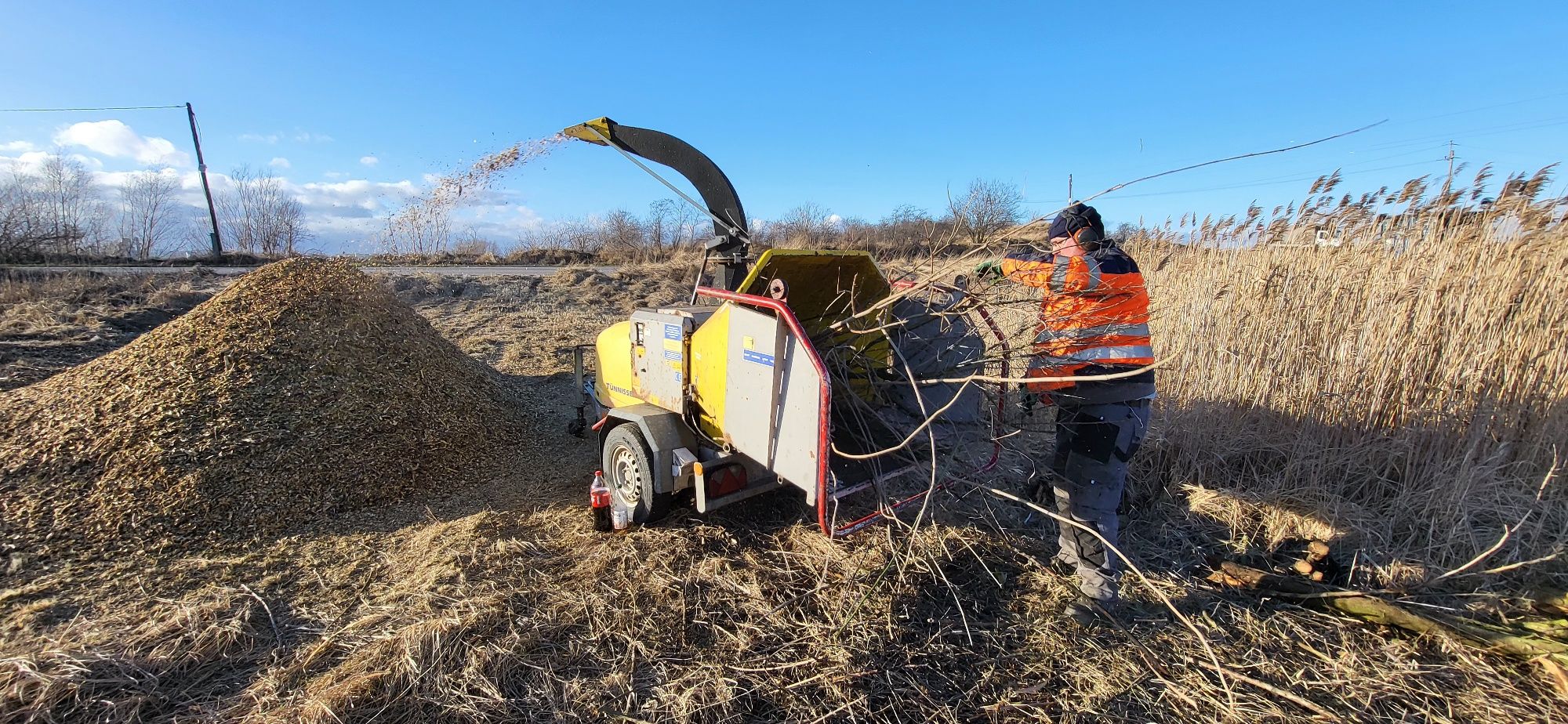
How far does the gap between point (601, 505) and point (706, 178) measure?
2364mm

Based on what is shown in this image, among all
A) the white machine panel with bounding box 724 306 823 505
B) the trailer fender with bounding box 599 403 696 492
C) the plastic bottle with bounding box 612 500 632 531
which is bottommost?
the plastic bottle with bounding box 612 500 632 531

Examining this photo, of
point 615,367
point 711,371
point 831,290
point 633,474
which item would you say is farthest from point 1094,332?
point 615,367

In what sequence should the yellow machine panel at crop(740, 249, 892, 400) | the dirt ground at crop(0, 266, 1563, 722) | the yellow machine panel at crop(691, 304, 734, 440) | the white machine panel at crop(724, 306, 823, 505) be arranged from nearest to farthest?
the dirt ground at crop(0, 266, 1563, 722) → the white machine panel at crop(724, 306, 823, 505) → the yellow machine panel at crop(691, 304, 734, 440) → the yellow machine panel at crop(740, 249, 892, 400)

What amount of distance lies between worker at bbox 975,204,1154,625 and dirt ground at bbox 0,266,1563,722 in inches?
10.5

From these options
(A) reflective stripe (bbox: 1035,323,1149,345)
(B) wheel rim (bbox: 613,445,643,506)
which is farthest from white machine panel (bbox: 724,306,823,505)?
(A) reflective stripe (bbox: 1035,323,1149,345)

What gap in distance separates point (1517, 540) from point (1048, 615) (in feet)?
9.32

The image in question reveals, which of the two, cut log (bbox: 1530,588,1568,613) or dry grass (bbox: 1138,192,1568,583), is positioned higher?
dry grass (bbox: 1138,192,1568,583)

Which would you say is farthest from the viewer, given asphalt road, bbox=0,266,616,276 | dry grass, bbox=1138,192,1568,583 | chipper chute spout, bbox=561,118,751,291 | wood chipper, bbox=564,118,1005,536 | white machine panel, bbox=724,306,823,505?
asphalt road, bbox=0,266,616,276

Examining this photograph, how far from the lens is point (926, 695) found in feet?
8.26

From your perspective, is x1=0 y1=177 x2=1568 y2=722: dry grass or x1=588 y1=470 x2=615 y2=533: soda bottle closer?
x1=0 y1=177 x2=1568 y2=722: dry grass

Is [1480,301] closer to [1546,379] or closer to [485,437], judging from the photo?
[1546,379]

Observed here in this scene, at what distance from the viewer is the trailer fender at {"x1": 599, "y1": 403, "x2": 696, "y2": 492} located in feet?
11.9

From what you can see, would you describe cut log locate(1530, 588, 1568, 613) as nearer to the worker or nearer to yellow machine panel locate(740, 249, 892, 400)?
the worker

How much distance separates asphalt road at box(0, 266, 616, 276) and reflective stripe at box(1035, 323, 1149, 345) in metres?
12.8
